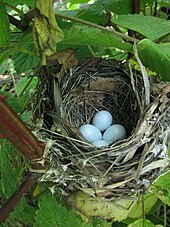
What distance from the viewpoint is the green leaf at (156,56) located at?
0.68 meters

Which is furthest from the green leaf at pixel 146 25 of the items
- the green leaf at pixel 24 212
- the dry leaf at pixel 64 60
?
the green leaf at pixel 24 212

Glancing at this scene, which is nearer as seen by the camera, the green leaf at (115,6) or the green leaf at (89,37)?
the green leaf at (89,37)

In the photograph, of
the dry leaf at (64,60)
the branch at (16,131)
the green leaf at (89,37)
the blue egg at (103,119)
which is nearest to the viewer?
the branch at (16,131)


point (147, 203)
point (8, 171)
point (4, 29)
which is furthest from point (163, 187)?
point (4, 29)

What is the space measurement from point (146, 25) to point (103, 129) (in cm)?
27

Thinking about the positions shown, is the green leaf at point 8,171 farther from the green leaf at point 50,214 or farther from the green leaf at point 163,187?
the green leaf at point 163,187

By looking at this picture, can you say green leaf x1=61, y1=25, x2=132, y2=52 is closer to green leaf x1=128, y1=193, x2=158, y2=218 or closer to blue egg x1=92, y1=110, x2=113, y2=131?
blue egg x1=92, y1=110, x2=113, y2=131

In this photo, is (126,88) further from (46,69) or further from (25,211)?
(25,211)

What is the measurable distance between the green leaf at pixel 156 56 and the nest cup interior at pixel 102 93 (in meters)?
0.13

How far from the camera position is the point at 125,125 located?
0.91 metres

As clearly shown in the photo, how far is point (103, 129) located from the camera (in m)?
0.95

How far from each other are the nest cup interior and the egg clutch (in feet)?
0.05

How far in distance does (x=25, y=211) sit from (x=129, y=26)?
36cm

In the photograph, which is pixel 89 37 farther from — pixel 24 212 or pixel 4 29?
pixel 24 212
